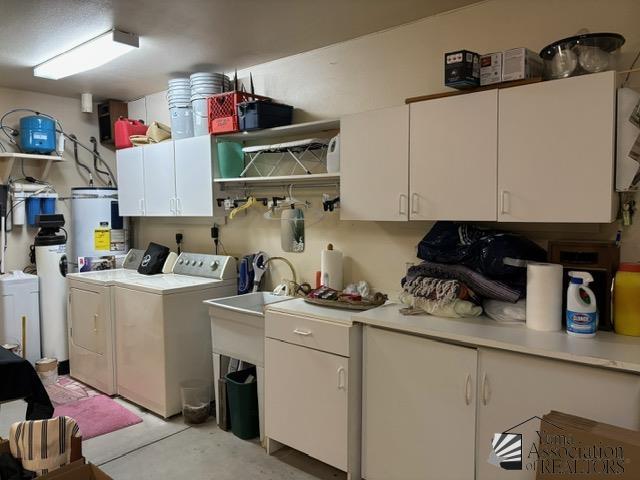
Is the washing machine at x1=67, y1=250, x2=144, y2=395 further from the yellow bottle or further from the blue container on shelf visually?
the yellow bottle

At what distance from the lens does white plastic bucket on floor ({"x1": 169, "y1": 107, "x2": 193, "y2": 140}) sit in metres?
3.93

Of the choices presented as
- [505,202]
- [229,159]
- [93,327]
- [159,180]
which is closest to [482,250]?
[505,202]

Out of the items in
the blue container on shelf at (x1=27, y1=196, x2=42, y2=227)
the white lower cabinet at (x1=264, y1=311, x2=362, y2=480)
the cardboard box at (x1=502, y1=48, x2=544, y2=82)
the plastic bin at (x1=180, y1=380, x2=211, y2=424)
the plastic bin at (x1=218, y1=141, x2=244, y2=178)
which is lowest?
the plastic bin at (x1=180, y1=380, x2=211, y2=424)

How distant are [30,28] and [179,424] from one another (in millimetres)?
2764

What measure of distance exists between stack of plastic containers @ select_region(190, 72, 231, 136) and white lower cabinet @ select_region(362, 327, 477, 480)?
223 centimetres

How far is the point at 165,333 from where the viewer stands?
3.34m

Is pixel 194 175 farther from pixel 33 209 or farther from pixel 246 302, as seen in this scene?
pixel 33 209

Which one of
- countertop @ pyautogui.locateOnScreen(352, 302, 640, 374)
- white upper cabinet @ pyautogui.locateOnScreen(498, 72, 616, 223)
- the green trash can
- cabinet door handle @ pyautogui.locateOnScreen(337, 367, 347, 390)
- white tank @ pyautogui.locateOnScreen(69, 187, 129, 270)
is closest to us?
countertop @ pyautogui.locateOnScreen(352, 302, 640, 374)

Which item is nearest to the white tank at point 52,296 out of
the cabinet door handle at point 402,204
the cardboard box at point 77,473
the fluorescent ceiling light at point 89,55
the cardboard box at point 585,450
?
the fluorescent ceiling light at point 89,55

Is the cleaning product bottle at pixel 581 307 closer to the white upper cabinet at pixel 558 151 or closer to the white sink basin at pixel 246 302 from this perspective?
the white upper cabinet at pixel 558 151

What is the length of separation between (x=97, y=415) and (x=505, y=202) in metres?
3.16

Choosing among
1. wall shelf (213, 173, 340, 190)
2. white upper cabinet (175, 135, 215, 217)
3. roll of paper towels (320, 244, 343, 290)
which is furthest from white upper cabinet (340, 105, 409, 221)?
white upper cabinet (175, 135, 215, 217)

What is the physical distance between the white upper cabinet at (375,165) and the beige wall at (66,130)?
3.35 metres

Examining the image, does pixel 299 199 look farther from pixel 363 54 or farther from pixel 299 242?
pixel 363 54
